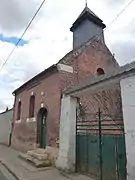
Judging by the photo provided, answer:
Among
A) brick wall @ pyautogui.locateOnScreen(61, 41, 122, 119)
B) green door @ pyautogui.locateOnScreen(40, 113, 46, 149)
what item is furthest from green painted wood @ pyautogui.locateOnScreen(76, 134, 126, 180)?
green door @ pyautogui.locateOnScreen(40, 113, 46, 149)

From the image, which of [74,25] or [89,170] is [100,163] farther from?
[74,25]

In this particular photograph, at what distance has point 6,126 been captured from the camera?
21438 mm

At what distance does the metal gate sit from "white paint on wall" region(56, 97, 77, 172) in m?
0.23

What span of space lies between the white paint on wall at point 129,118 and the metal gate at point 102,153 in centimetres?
65

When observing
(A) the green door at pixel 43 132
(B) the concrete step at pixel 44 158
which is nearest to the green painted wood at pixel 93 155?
(B) the concrete step at pixel 44 158

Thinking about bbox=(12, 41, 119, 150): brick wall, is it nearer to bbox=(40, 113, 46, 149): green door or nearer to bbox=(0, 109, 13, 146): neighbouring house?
bbox=(40, 113, 46, 149): green door

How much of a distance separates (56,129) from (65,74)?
313 cm

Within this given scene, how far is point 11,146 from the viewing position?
1872 cm

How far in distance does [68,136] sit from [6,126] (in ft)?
47.6

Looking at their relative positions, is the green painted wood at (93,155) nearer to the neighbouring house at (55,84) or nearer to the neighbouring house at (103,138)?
the neighbouring house at (103,138)

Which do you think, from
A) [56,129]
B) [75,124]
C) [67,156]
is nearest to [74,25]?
[56,129]

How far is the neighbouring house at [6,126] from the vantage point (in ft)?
66.1

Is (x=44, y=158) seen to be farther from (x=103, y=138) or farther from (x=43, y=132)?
(x=103, y=138)

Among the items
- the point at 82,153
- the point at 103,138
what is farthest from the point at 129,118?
the point at 82,153
